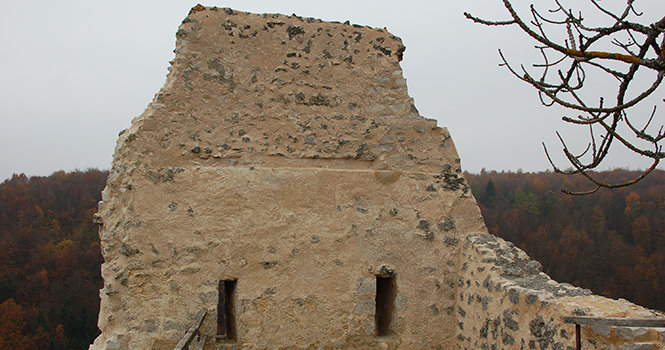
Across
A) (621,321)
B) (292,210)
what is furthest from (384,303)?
(621,321)

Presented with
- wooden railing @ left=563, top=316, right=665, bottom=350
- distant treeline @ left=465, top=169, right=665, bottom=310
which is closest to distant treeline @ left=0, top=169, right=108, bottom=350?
distant treeline @ left=465, top=169, right=665, bottom=310

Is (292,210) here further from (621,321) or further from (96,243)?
(96,243)

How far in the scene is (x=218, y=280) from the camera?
383 cm

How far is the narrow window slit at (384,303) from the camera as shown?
13.6 feet

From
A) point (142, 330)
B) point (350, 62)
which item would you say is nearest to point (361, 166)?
point (350, 62)

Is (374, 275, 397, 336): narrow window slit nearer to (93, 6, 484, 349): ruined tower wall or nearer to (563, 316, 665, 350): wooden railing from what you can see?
(93, 6, 484, 349): ruined tower wall

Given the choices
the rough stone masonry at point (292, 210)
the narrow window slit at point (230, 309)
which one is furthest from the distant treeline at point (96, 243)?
the rough stone masonry at point (292, 210)

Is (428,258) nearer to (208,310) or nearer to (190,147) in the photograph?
(208,310)

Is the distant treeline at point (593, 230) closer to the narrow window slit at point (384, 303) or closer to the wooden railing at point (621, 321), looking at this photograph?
the narrow window slit at point (384, 303)

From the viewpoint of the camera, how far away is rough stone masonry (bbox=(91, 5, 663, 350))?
12.3 feet

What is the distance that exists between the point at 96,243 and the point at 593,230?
96.0 feet

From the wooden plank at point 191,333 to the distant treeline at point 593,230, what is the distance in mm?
25551

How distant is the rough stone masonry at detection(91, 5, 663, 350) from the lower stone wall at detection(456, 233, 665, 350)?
0.06ft

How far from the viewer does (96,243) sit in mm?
27609
